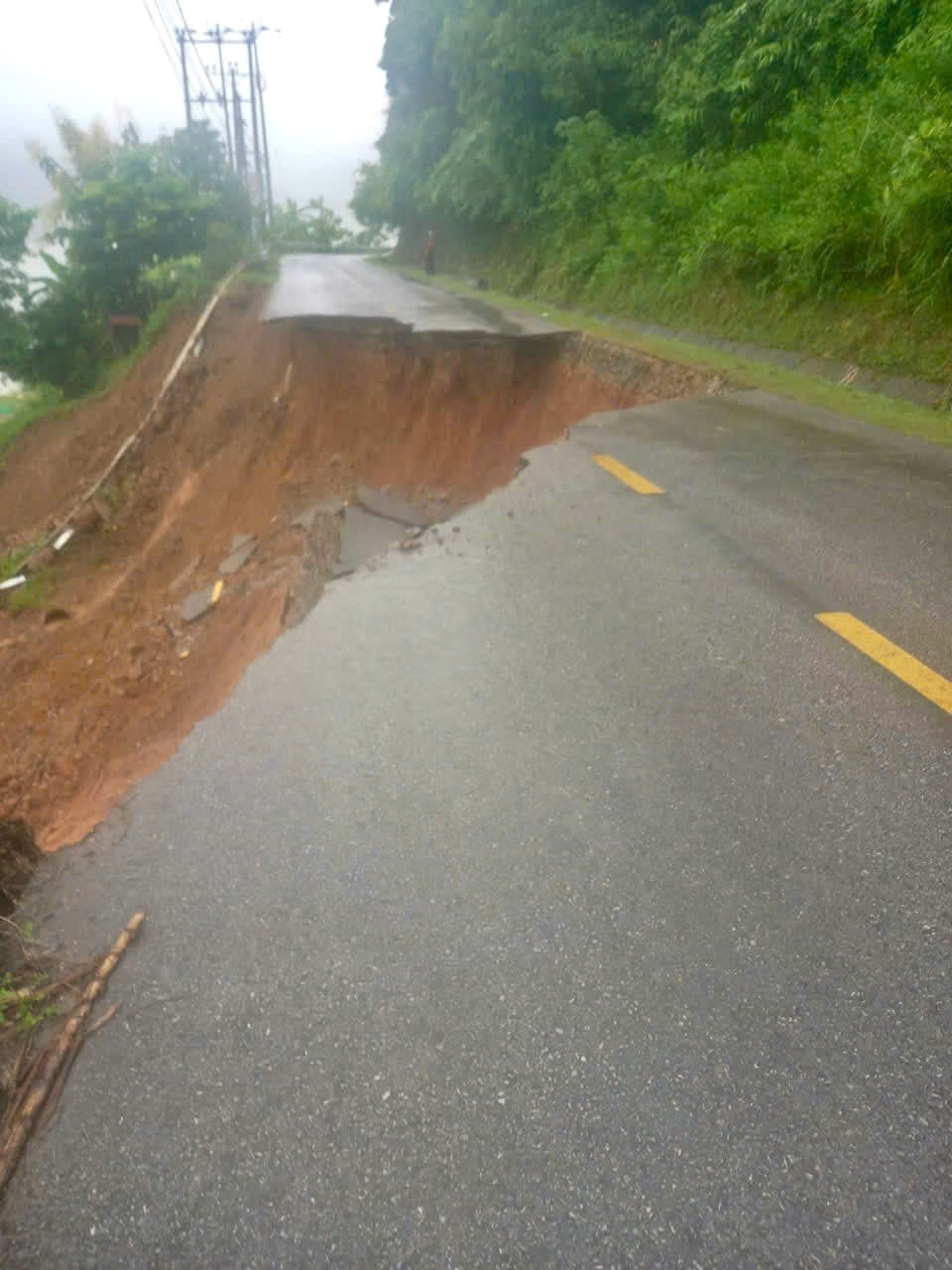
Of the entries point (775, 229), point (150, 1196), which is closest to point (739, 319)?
point (775, 229)

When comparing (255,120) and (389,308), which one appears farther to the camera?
(255,120)

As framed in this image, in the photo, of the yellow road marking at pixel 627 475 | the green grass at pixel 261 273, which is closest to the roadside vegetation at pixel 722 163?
the yellow road marking at pixel 627 475

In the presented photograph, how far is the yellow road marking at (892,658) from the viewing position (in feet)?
11.4

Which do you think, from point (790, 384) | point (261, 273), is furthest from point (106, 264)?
point (790, 384)

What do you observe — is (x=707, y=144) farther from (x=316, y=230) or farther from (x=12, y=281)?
(x=316, y=230)

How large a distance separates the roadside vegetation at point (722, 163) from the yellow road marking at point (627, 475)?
3632 millimetres

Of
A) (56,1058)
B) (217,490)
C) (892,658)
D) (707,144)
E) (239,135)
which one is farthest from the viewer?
(239,135)

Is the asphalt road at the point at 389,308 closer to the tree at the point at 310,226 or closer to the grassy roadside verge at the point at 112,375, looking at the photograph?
the grassy roadside verge at the point at 112,375

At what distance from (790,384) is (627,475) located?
3.64 m

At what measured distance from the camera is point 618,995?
225 centimetres

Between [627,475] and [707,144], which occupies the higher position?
[707,144]

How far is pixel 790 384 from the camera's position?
9.26 m

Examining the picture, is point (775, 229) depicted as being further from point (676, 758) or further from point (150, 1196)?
point (150, 1196)

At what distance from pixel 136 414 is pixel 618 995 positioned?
18.1 metres
